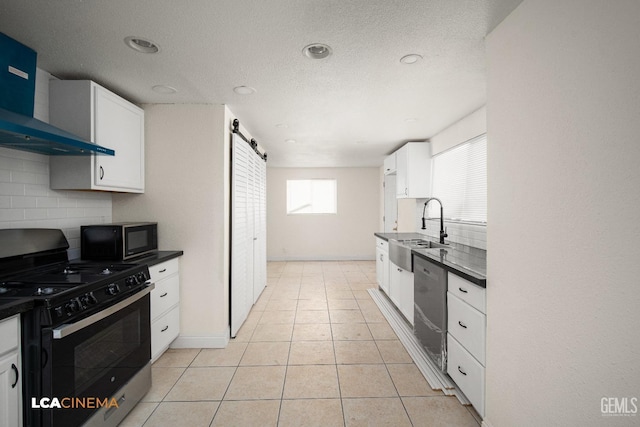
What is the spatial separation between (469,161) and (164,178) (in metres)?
3.24

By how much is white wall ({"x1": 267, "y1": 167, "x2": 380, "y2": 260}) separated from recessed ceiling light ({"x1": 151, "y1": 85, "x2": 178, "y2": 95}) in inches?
194

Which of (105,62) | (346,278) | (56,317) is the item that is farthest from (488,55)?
(346,278)

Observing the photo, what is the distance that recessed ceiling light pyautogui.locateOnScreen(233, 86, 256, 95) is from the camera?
7.96ft

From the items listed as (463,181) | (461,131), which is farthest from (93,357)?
(461,131)

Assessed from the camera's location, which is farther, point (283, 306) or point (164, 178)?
point (283, 306)

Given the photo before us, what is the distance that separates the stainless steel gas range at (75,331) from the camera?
1.30m

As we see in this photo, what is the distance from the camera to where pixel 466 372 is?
1934mm

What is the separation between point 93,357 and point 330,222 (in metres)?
6.16

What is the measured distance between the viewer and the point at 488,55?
169 cm

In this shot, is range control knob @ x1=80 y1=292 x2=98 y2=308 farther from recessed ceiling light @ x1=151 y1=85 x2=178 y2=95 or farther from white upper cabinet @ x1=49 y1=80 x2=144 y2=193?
recessed ceiling light @ x1=151 y1=85 x2=178 y2=95

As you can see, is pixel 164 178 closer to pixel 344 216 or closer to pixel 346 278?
pixel 346 278

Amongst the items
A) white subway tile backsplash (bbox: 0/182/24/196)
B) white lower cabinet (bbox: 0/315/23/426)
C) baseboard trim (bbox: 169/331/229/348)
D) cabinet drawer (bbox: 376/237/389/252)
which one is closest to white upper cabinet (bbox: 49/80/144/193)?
white subway tile backsplash (bbox: 0/182/24/196)

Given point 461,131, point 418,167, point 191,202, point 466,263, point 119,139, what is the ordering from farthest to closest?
1. point 418,167
2. point 461,131
3. point 191,202
4. point 119,139
5. point 466,263

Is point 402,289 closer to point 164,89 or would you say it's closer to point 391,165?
point 391,165
